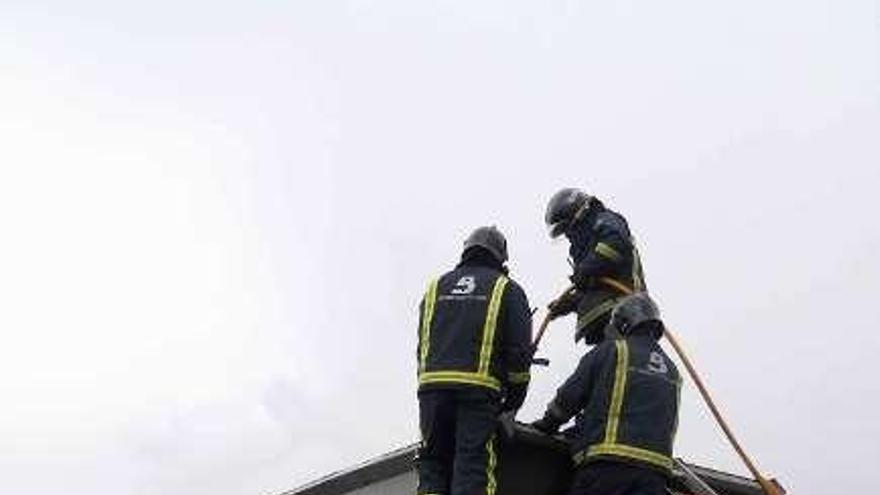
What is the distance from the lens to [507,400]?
6527 millimetres

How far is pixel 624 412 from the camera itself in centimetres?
627

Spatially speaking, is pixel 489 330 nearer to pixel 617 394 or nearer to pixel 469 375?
pixel 469 375

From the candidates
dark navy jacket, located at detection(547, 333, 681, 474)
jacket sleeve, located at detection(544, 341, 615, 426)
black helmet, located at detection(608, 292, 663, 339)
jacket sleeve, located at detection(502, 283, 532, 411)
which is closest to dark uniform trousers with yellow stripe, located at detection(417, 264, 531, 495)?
jacket sleeve, located at detection(502, 283, 532, 411)

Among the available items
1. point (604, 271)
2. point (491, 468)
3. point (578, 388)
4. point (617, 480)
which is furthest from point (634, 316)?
point (491, 468)

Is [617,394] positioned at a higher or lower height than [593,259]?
lower

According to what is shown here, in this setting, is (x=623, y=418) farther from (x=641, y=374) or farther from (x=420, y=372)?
(x=420, y=372)

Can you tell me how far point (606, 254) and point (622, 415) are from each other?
145 cm

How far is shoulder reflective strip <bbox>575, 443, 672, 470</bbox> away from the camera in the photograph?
6141 millimetres

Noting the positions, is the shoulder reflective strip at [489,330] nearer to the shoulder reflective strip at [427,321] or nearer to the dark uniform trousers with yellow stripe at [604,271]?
the shoulder reflective strip at [427,321]

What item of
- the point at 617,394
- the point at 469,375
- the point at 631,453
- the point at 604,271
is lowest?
the point at 631,453

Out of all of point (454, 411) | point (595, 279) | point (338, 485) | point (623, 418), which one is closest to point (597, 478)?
point (623, 418)

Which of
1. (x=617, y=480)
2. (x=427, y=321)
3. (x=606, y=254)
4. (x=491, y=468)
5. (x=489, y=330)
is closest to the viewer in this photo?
(x=617, y=480)

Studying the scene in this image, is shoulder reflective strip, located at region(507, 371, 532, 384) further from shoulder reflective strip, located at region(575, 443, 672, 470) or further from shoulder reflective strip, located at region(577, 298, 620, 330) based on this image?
shoulder reflective strip, located at region(577, 298, 620, 330)

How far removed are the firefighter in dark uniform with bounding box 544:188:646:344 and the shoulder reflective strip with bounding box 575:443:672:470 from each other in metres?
1.36
